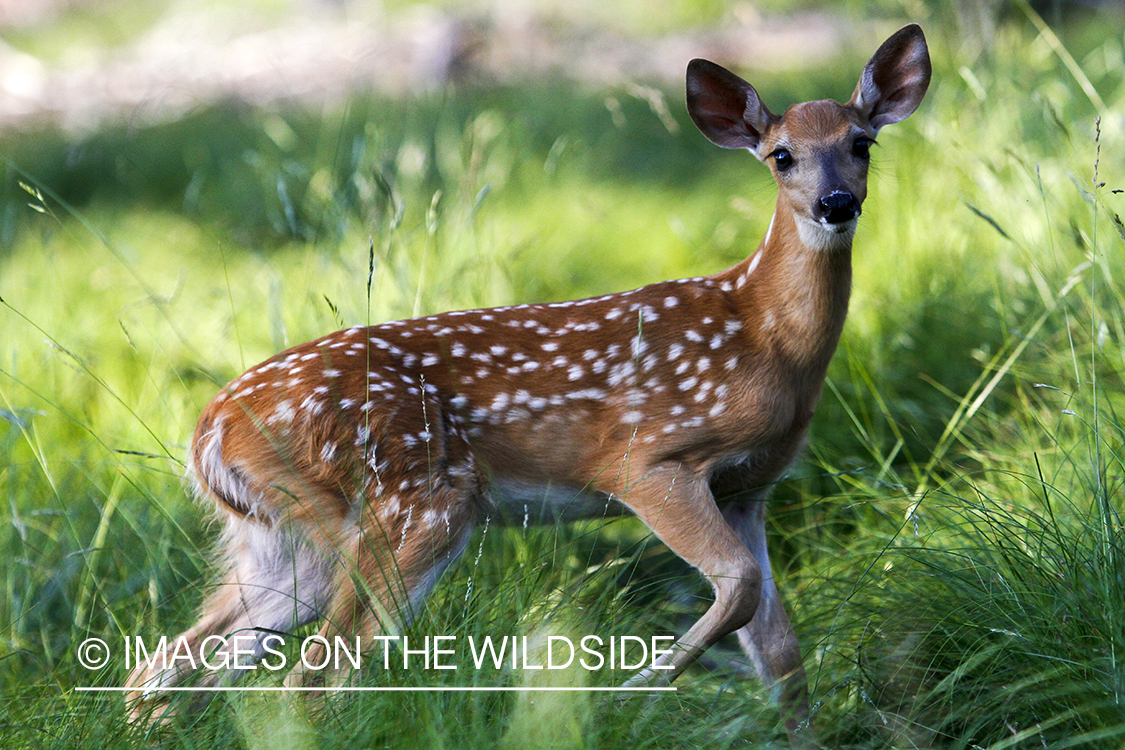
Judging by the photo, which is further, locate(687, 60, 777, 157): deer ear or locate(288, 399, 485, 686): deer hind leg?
locate(687, 60, 777, 157): deer ear

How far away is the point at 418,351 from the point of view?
310 cm

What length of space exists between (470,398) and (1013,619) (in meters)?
1.55

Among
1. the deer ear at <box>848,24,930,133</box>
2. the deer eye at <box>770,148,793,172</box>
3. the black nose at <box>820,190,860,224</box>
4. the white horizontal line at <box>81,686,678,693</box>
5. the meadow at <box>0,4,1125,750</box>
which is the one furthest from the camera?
the deer ear at <box>848,24,930,133</box>

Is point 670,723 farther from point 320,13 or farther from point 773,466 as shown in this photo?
point 320,13

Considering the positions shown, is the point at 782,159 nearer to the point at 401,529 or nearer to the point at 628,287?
the point at 401,529

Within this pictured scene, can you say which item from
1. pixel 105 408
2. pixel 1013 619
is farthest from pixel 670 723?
pixel 105 408

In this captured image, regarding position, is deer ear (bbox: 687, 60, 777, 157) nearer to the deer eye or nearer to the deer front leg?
the deer eye

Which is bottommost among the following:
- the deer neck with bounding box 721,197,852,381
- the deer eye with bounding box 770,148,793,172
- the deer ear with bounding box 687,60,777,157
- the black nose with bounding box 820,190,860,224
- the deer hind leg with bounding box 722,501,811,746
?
the deer hind leg with bounding box 722,501,811,746

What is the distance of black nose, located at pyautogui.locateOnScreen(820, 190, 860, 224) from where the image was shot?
284cm

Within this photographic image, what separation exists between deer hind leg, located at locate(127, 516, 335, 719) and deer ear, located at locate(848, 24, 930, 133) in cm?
214

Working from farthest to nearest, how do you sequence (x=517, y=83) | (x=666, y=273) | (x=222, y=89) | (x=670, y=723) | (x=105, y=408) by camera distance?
(x=222, y=89), (x=517, y=83), (x=666, y=273), (x=105, y=408), (x=670, y=723)

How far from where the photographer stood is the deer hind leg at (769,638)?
282cm

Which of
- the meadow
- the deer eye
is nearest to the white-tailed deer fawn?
the deer eye

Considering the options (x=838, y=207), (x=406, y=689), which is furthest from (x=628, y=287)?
(x=406, y=689)
